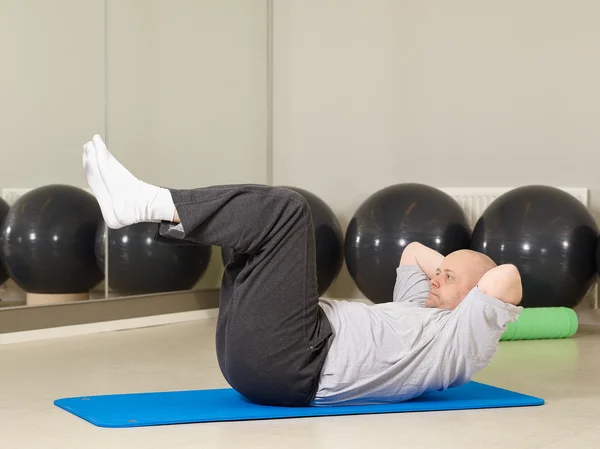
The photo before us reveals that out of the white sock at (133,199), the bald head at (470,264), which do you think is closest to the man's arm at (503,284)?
the bald head at (470,264)

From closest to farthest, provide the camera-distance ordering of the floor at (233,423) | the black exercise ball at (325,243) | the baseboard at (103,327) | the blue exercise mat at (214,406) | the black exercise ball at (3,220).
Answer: the floor at (233,423)
the blue exercise mat at (214,406)
the black exercise ball at (3,220)
the baseboard at (103,327)
the black exercise ball at (325,243)

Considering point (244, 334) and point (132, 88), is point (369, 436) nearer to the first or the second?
point (244, 334)

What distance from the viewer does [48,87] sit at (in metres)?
4.47

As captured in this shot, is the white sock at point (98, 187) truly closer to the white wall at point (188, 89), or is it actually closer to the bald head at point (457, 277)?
the bald head at point (457, 277)

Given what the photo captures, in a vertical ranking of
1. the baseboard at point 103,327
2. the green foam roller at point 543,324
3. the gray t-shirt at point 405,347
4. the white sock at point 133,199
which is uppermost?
the white sock at point 133,199

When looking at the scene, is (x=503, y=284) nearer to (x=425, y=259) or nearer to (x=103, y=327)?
(x=425, y=259)

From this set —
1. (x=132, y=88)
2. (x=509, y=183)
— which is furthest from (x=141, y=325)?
(x=509, y=183)

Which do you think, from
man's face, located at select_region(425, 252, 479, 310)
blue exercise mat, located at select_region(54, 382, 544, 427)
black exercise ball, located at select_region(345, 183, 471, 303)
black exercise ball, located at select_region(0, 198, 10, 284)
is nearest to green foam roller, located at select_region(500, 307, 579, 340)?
black exercise ball, located at select_region(345, 183, 471, 303)

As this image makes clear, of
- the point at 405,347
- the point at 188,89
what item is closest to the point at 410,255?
the point at 405,347

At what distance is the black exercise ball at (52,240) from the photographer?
4312 mm

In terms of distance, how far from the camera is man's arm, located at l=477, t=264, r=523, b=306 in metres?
2.68

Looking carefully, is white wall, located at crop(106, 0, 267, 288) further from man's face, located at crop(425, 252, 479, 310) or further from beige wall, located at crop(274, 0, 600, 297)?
man's face, located at crop(425, 252, 479, 310)

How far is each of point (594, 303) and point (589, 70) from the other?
4.39ft

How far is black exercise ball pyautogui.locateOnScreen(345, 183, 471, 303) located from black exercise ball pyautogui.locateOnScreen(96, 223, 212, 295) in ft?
3.03
